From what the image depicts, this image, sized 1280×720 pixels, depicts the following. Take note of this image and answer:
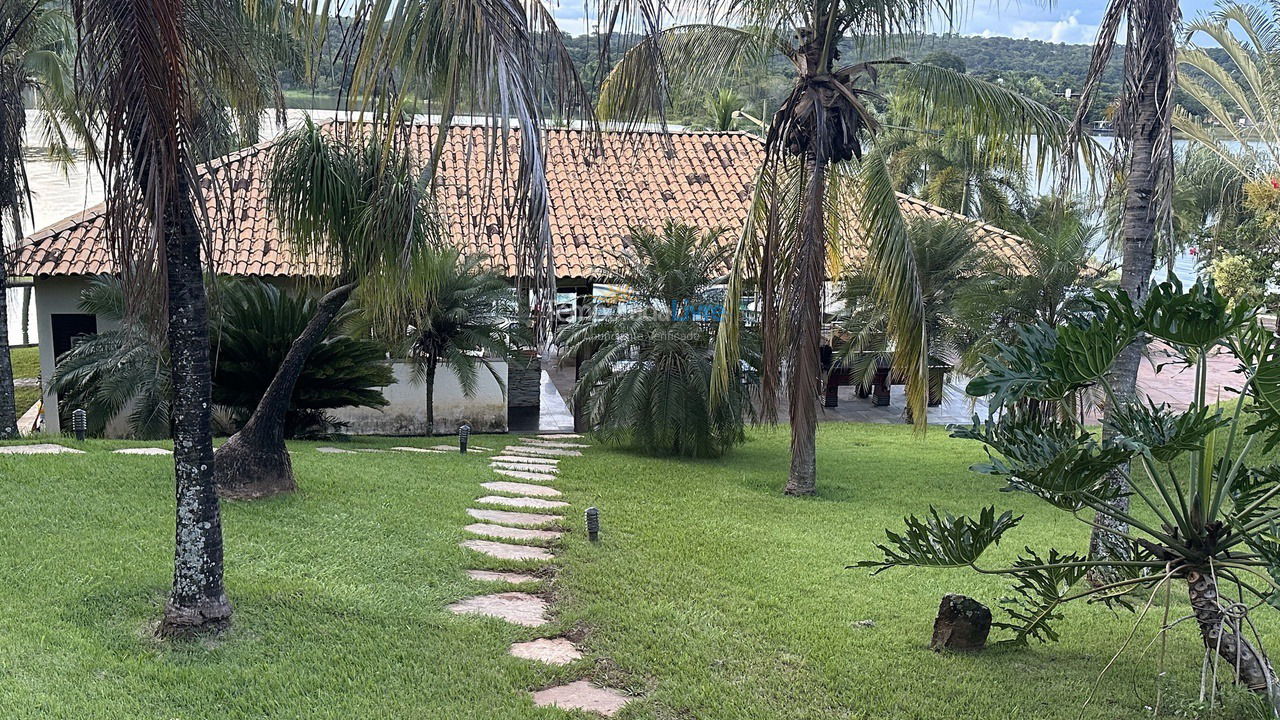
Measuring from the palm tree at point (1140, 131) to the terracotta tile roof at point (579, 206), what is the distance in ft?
27.1

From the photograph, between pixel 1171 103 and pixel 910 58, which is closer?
pixel 1171 103

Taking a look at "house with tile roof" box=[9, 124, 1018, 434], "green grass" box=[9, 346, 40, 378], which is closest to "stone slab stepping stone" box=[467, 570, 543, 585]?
"house with tile roof" box=[9, 124, 1018, 434]

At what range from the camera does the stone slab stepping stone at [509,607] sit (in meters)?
6.04

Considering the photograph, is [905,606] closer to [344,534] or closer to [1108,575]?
[1108,575]

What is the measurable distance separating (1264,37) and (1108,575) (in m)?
10.9

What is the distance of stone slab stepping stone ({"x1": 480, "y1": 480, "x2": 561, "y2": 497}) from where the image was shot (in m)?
9.90

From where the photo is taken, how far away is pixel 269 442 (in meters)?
8.07

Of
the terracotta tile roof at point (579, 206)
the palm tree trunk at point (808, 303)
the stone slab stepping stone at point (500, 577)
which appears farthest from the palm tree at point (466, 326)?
the stone slab stepping stone at point (500, 577)

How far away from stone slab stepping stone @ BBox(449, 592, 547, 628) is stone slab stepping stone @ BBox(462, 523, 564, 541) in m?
1.45

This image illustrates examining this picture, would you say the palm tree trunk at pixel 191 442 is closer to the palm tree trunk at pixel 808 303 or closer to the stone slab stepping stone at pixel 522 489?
the stone slab stepping stone at pixel 522 489

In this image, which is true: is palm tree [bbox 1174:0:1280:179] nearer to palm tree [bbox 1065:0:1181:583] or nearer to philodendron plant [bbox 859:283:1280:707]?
palm tree [bbox 1065:0:1181:583]

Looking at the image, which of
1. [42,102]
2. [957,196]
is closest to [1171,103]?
[42,102]

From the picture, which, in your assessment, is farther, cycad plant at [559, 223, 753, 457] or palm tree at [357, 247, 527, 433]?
palm tree at [357, 247, 527, 433]

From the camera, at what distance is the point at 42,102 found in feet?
43.3
